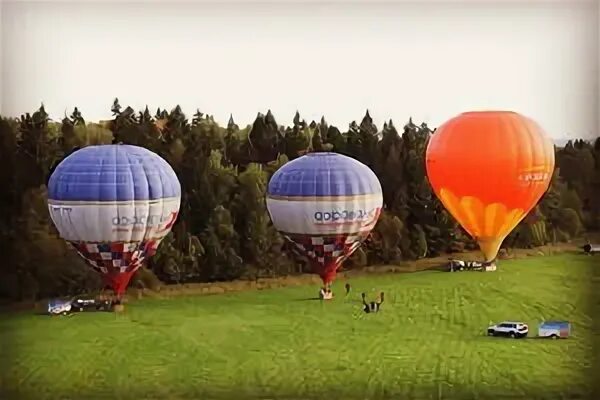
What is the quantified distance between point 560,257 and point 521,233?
0.12m

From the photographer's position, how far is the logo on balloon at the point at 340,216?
2369 mm

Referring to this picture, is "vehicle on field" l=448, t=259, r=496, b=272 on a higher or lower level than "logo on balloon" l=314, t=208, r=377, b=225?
lower

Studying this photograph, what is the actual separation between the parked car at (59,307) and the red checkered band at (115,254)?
0.12 meters

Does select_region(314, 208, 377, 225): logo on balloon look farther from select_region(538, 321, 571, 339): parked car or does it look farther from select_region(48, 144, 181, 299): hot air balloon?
select_region(538, 321, 571, 339): parked car

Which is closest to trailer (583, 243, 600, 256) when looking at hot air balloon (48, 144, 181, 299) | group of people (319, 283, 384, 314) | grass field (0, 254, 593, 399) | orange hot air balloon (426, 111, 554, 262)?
grass field (0, 254, 593, 399)

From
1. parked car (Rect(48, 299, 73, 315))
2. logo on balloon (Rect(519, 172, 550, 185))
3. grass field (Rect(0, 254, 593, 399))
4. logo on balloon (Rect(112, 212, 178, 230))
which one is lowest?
grass field (Rect(0, 254, 593, 399))

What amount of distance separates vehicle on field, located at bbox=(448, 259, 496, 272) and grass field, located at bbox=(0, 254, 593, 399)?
0.02 metres

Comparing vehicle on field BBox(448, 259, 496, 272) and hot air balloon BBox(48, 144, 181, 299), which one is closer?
hot air balloon BBox(48, 144, 181, 299)

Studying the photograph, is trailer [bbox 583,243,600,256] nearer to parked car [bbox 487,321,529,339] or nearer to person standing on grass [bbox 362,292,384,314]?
parked car [bbox 487,321,529,339]

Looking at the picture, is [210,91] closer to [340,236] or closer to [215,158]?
[215,158]

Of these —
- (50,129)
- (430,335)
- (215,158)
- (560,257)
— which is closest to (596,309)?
(560,257)

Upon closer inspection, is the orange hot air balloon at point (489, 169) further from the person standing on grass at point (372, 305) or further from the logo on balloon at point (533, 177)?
the person standing on grass at point (372, 305)

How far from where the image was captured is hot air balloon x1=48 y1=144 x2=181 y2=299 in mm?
2330

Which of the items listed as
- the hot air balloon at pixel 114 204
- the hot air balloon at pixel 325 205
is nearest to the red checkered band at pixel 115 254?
the hot air balloon at pixel 114 204
